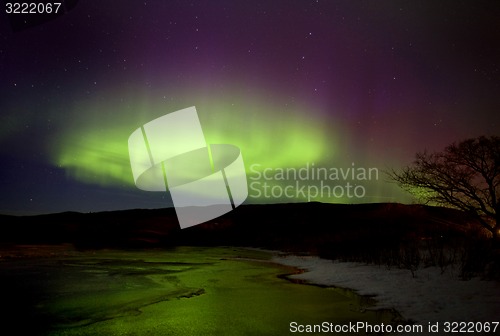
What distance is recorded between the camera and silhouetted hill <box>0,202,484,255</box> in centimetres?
2938

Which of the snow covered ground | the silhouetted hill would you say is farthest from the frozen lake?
the silhouetted hill

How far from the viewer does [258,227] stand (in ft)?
252

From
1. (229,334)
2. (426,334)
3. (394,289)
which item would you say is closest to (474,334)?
(426,334)

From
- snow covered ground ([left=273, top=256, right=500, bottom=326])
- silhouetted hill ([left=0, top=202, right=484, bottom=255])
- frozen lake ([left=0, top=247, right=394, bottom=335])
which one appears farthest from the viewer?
silhouetted hill ([left=0, top=202, right=484, bottom=255])

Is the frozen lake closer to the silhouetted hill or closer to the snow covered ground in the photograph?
the snow covered ground

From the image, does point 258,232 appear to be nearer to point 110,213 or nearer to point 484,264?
point 110,213

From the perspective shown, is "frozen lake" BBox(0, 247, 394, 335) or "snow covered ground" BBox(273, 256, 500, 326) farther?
"snow covered ground" BBox(273, 256, 500, 326)

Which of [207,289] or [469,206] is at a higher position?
[469,206]

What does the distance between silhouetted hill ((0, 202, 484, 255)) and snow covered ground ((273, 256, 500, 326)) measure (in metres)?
8.70

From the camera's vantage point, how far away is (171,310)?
8594mm

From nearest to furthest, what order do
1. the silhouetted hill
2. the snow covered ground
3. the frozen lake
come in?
the frozen lake < the snow covered ground < the silhouetted hill

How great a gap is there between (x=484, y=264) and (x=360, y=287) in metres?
4.05

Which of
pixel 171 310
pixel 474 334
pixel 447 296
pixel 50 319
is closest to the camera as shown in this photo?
pixel 474 334

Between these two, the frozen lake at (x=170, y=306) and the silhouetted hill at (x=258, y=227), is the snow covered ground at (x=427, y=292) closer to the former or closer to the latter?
the frozen lake at (x=170, y=306)
